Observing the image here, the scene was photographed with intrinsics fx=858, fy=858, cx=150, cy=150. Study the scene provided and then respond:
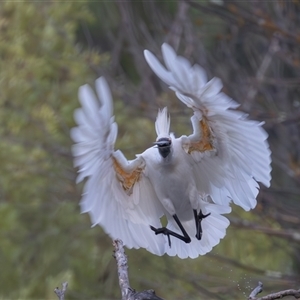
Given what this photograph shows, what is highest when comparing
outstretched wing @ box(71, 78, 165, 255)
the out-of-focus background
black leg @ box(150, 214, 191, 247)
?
outstretched wing @ box(71, 78, 165, 255)

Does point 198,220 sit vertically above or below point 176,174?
below

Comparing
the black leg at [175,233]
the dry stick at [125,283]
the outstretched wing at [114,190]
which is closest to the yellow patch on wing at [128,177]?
the outstretched wing at [114,190]

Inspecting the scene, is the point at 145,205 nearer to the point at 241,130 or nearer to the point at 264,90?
the point at 241,130

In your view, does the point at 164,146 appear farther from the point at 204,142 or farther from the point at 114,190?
the point at 114,190

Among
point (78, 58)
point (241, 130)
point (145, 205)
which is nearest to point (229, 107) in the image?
point (241, 130)

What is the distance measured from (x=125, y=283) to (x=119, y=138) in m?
5.26

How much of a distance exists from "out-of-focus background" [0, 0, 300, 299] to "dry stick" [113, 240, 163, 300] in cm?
324

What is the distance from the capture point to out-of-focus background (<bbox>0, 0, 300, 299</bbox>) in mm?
7676

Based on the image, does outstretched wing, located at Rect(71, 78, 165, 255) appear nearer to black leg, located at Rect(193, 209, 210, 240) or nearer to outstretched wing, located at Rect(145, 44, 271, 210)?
black leg, located at Rect(193, 209, 210, 240)

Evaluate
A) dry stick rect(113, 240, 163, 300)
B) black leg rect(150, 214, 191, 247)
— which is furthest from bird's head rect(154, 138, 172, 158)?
dry stick rect(113, 240, 163, 300)

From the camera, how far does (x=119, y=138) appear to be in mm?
9141

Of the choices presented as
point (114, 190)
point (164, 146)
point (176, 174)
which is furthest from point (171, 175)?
point (114, 190)

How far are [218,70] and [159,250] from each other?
3.00 m

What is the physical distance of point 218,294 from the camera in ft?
24.2
